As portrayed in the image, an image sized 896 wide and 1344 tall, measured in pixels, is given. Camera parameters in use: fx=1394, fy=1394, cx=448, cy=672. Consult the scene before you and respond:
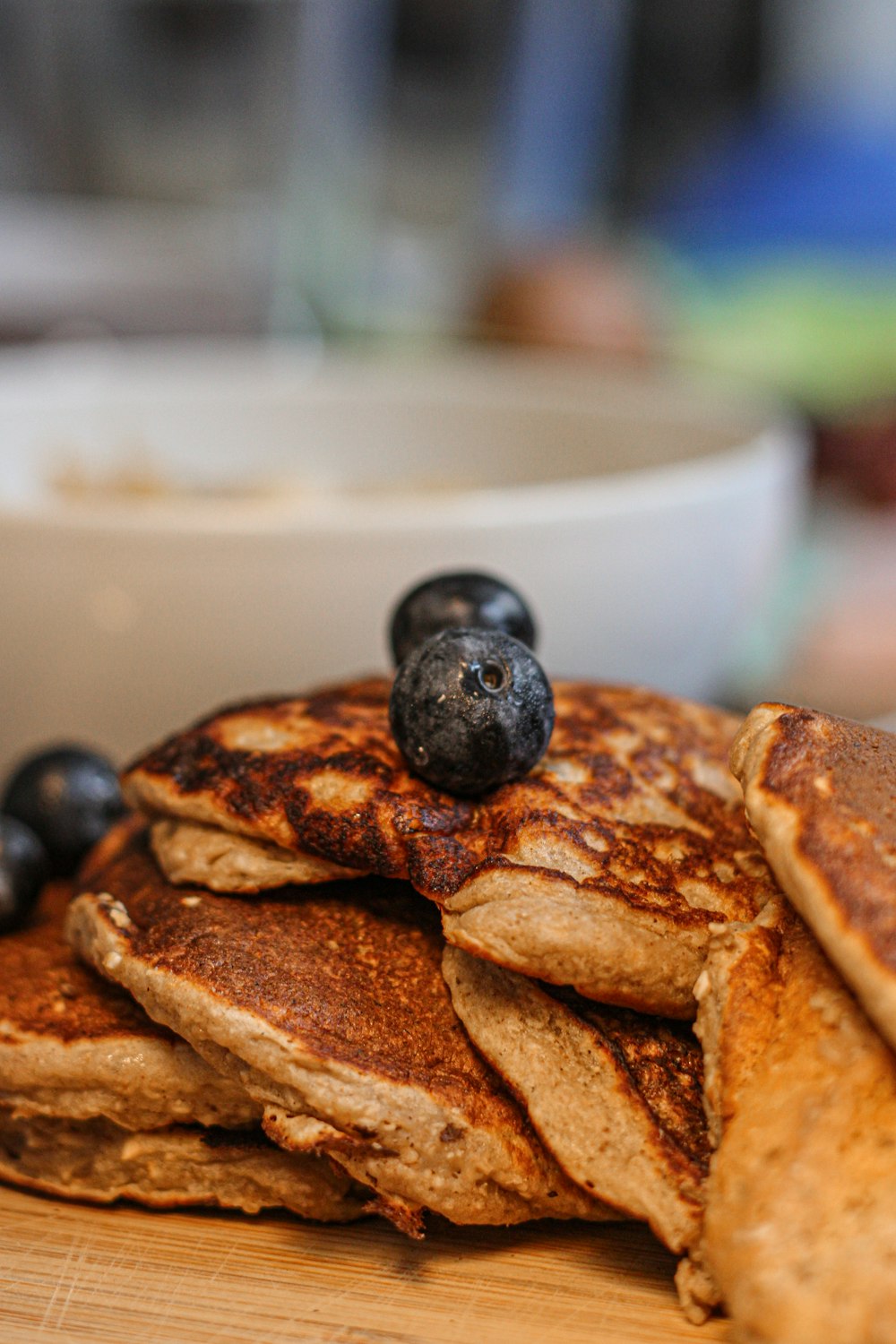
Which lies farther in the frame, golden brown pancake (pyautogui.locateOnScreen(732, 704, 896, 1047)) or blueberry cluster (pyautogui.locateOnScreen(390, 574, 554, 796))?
blueberry cluster (pyautogui.locateOnScreen(390, 574, 554, 796))

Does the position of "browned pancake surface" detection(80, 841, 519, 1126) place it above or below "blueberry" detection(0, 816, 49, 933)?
above

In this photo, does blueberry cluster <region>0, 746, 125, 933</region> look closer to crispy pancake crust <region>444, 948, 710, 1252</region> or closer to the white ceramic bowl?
the white ceramic bowl

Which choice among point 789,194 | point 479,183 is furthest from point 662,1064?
point 479,183

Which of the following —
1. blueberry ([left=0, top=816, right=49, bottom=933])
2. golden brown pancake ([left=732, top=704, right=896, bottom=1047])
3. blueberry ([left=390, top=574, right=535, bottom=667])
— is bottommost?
blueberry ([left=0, top=816, right=49, bottom=933])

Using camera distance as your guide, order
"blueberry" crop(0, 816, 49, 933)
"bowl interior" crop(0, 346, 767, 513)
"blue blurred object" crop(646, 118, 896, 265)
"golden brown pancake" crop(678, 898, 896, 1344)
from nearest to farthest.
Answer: "golden brown pancake" crop(678, 898, 896, 1344) < "blueberry" crop(0, 816, 49, 933) < "bowl interior" crop(0, 346, 767, 513) < "blue blurred object" crop(646, 118, 896, 265)

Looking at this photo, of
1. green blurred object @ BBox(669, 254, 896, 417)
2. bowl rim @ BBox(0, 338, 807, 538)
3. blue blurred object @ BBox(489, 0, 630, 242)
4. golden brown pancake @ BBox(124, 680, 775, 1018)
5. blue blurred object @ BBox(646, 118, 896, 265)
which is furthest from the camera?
blue blurred object @ BBox(489, 0, 630, 242)

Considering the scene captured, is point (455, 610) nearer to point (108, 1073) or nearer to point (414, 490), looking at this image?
point (108, 1073)

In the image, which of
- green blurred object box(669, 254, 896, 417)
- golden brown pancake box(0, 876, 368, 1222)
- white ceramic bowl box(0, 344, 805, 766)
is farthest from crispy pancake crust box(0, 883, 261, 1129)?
green blurred object box(669, 254, 896, 417)
